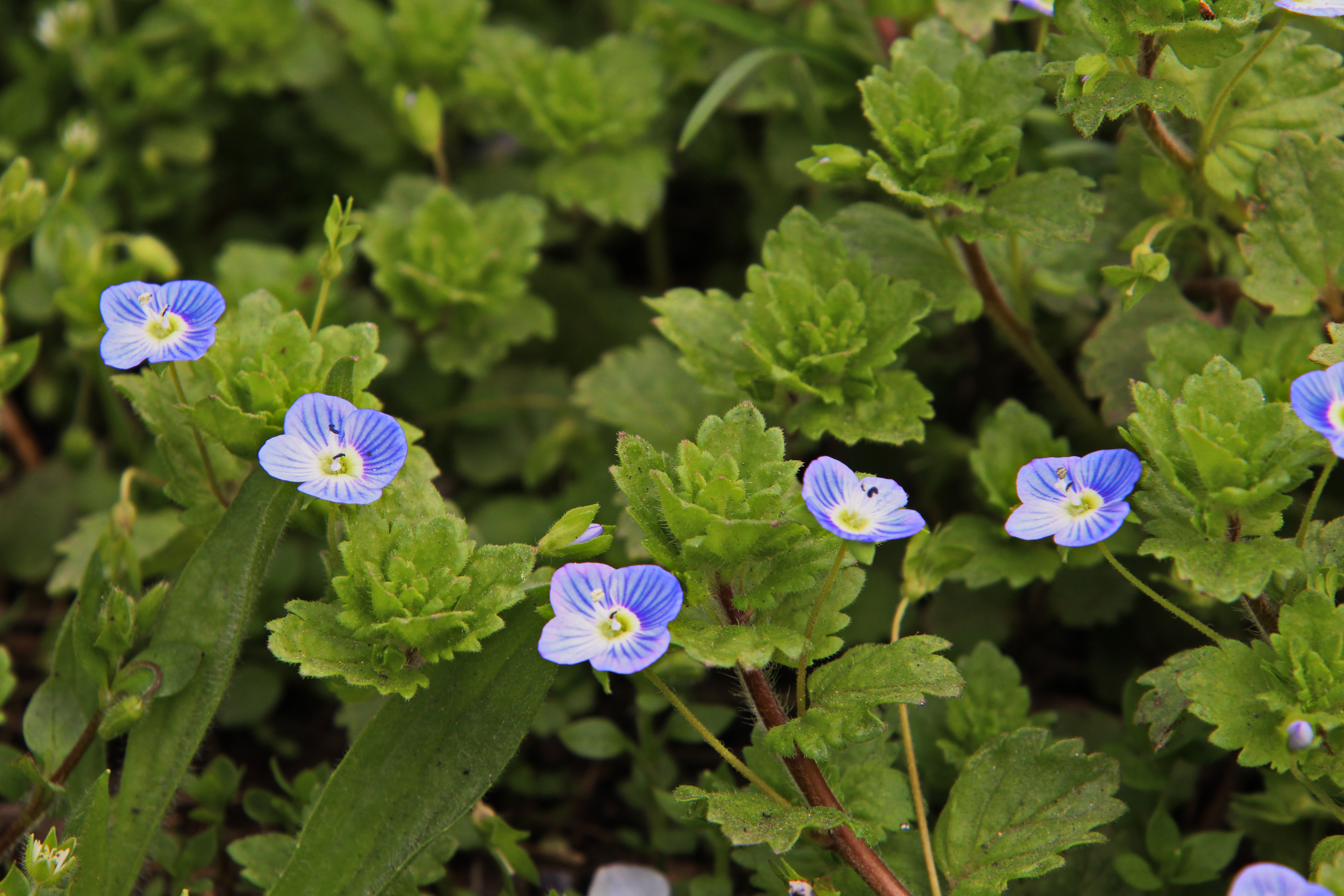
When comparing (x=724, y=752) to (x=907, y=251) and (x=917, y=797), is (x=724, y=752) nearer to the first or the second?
(x=917, y=797)

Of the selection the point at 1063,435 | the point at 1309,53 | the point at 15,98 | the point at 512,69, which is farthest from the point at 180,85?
the point at 1309,53

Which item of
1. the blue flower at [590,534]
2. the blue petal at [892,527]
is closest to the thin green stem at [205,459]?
the blue flower at [590,534]

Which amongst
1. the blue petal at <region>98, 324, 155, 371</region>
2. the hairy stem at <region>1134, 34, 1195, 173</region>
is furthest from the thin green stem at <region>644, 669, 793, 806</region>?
the hairy stem at <region>1134, 34, 1195, 173</region>

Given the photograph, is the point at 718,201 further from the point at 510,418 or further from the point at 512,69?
the point at 510,418

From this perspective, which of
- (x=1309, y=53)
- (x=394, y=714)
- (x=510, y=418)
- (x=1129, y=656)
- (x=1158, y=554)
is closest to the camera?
(x=1158, y=554)

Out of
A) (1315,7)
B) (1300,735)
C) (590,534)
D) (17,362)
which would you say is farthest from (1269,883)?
(17,362)

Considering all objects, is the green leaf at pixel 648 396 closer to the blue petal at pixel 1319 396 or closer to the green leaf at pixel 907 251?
the green leaf at pixel 907 251
